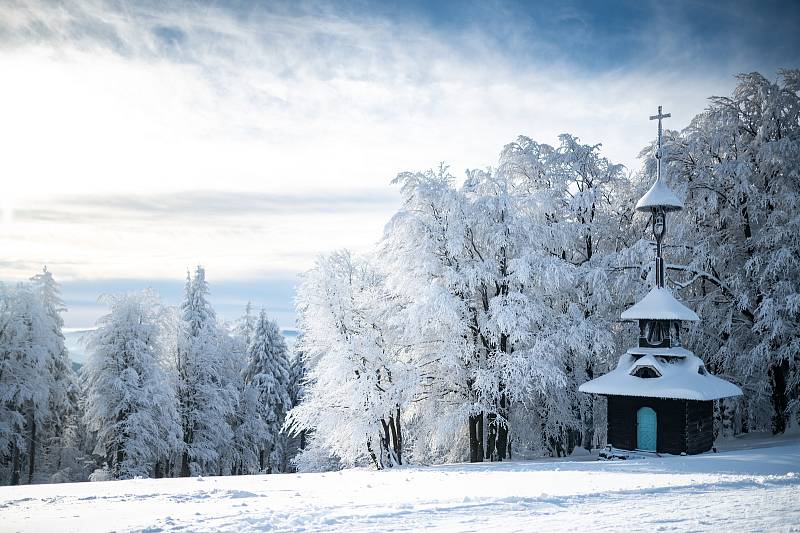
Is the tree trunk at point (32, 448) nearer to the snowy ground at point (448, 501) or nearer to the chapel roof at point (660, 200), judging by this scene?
the snowy ground at point (448, 501)

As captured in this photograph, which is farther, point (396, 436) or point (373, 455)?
point (396, 436)

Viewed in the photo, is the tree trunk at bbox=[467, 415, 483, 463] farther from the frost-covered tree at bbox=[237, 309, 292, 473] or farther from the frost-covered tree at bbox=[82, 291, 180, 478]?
the frost-covered tree at bbox=[237, 309, 292, 473]

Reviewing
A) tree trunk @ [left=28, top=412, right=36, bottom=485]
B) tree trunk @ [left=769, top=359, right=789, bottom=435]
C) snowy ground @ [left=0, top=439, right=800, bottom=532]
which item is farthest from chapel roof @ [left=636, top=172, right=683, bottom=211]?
tree trunk @ [left=28, top=412, right=36, bottom=485]

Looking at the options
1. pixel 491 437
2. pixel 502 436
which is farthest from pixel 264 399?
pixel 502 436

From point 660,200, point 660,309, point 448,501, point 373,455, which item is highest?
point 660,200

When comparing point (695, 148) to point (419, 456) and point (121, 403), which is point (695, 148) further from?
point (121, 403)

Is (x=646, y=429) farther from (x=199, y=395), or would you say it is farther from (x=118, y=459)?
(x=118, y=459)

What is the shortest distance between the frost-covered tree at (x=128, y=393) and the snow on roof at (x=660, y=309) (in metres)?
23.0

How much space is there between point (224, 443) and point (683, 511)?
30728mm

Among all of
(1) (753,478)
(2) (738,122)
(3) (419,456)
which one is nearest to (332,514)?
(1) (753,478)

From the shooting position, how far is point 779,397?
80.7ft

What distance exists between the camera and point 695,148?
84.2 ft

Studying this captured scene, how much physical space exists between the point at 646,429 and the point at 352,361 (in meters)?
11.7

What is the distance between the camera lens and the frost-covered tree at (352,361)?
23375 mm
